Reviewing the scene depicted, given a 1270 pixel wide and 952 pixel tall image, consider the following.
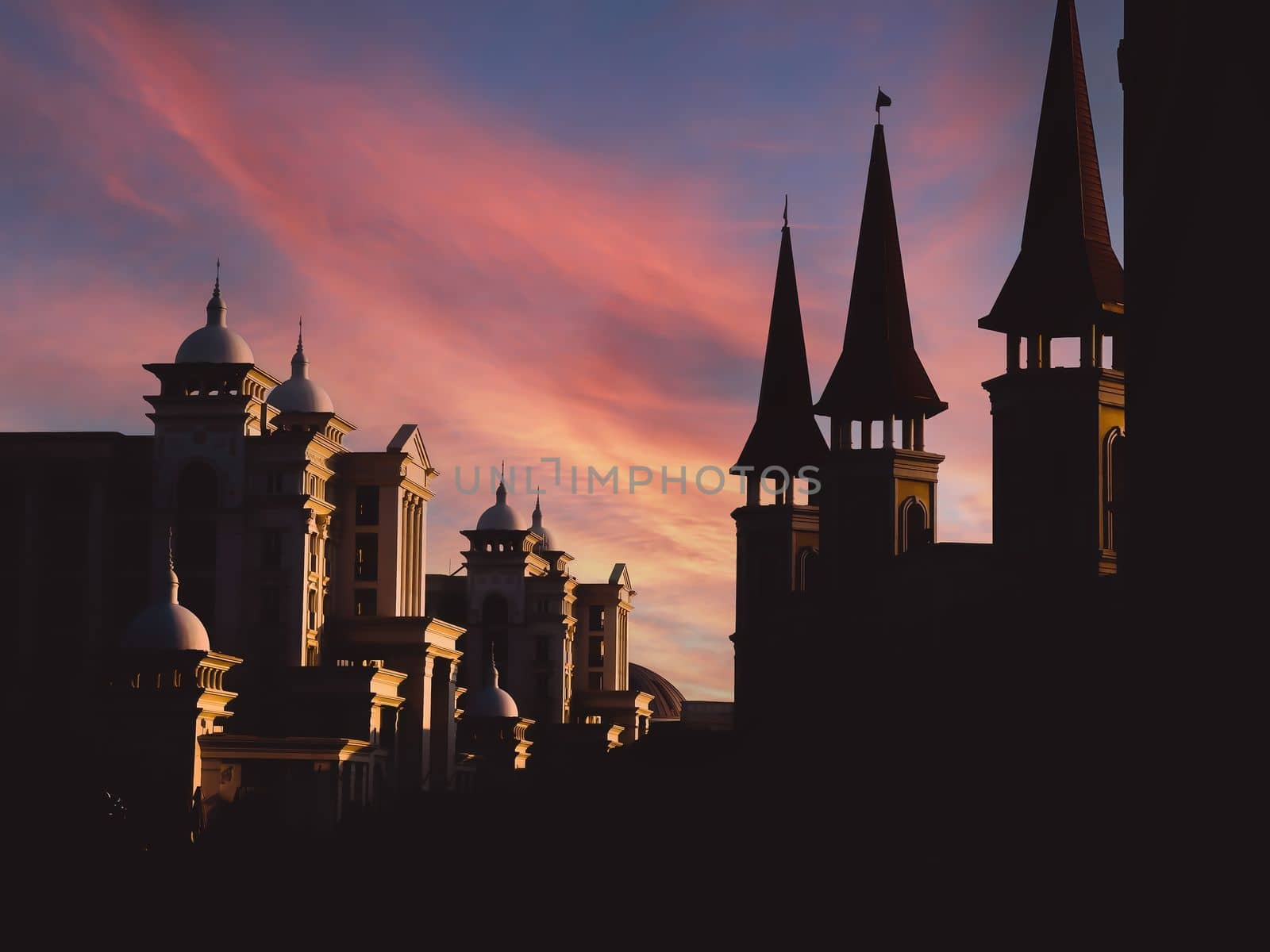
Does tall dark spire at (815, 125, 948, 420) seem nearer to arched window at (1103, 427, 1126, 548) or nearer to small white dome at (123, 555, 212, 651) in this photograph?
arched window at (1103, 427, 1126, 548)

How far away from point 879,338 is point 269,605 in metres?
27.4

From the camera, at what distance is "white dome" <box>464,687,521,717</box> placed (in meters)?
83.6

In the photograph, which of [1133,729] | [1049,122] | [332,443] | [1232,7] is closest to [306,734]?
[332,443]

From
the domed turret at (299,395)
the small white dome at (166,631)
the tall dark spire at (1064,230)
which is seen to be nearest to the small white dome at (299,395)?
the domed turret at (299,395)

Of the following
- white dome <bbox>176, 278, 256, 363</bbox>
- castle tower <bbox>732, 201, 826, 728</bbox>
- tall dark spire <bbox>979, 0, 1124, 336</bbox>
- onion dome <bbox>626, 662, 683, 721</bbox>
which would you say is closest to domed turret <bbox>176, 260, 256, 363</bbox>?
white dome <bbox>176, 278, 256, 363</bbox>

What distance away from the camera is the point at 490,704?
275 ft

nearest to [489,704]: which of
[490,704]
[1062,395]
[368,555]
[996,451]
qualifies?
[490,704]

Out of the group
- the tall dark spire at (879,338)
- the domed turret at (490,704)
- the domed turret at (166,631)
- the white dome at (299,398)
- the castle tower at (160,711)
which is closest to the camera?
the tall dark spire at (879,338)

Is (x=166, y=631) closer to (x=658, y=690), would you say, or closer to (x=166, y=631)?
(x=166, y=631)

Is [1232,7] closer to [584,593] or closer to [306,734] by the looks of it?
[306,734]

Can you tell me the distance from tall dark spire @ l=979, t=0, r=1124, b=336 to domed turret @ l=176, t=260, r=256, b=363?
3449cm

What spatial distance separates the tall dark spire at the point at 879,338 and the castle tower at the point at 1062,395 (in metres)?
10.8

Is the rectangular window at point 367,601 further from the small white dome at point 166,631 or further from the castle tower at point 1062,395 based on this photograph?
the castle tower at point 1062,395

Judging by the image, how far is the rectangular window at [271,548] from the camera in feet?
215
